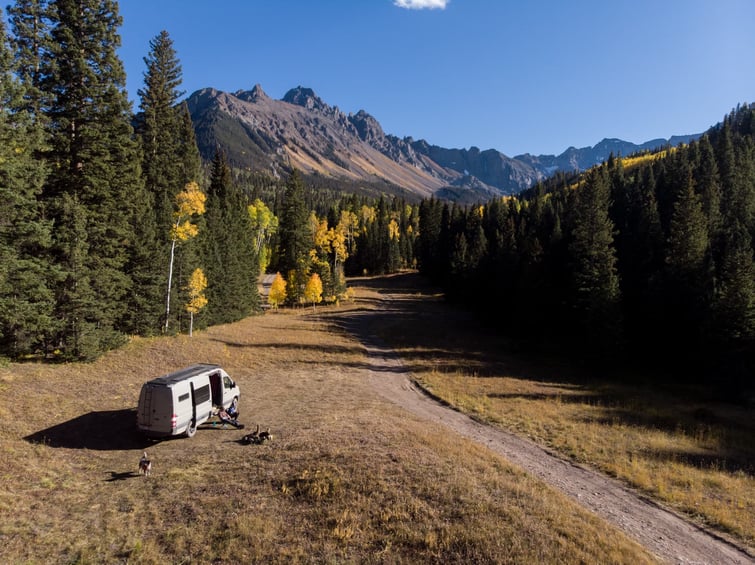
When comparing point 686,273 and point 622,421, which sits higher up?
point 686,273

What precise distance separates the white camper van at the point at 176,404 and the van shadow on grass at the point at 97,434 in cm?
111

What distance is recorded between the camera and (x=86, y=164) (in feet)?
87.4

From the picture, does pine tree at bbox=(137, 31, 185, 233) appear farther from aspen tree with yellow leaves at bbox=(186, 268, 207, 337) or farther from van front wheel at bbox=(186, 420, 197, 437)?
van front wheel at bbox=(186, 420, 197, 437)

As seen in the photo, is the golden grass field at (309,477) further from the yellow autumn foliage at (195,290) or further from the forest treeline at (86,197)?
the yellow autumn foliage at (195,290)

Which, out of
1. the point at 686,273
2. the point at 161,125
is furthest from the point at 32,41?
the point at 686,273

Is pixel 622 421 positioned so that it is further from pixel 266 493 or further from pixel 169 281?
pixel 169 281

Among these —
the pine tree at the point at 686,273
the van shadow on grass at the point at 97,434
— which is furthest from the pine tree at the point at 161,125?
the pine tree at the point at 686,273

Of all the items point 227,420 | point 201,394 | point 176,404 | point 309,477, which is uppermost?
point 176,404

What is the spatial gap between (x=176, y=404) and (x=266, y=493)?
7016 millimetres

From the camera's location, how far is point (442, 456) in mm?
15859

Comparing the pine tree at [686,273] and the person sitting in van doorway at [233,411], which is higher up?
the pine tree at [686,273]

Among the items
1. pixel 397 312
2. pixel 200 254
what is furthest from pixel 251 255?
pixel 397 312

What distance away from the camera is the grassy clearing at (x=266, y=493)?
1000 cm

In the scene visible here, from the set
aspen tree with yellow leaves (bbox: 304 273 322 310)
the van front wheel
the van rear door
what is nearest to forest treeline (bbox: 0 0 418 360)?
the van rear door
